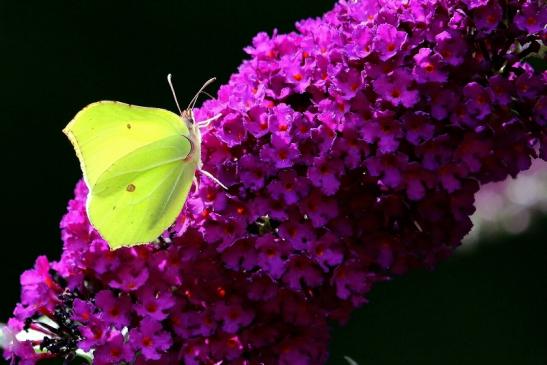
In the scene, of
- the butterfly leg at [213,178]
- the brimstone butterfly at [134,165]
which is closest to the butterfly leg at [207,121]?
the brimstone butterfly at [134,165]

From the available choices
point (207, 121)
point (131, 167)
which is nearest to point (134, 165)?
point (131, 167)

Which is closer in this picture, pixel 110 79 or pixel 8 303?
pixel 8 303

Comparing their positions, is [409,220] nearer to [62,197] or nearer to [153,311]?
[153,311]

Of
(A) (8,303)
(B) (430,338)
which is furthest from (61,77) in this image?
(B) (430,338)

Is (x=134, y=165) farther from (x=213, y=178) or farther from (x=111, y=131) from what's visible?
(x=213, y=178)

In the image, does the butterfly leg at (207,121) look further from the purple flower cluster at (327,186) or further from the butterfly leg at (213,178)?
the butterfly leg at (213,178)

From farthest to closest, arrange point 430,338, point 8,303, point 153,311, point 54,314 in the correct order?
point 8,303 < point 430,338 < point 54,314 < point 153,311
